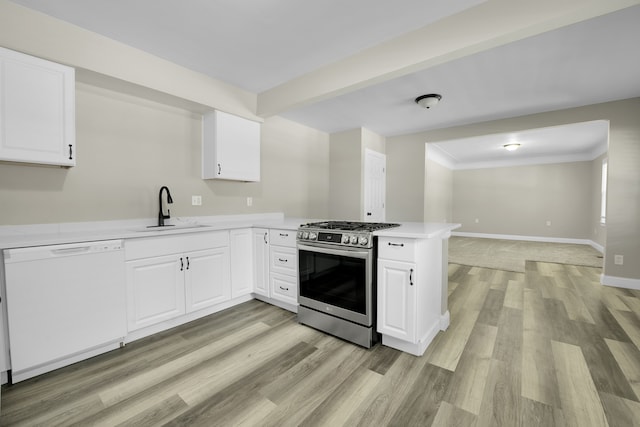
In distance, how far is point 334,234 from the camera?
7.48ft

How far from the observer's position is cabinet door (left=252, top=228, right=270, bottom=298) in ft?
9.55

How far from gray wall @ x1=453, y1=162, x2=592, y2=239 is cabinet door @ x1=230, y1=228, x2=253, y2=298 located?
7846 millimetres

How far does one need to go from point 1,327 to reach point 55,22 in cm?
211

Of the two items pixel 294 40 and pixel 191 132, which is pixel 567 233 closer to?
pixel 294 40

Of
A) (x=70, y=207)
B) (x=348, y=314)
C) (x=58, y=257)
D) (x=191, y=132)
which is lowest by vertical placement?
(x=348, y=314)

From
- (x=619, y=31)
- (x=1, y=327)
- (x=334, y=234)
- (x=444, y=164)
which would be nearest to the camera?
(x=1, y=327)

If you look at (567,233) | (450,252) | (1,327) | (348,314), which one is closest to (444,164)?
(450,252)

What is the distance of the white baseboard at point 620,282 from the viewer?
3.57 m

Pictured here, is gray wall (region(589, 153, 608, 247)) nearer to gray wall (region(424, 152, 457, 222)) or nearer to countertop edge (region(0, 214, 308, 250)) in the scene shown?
gray wall (region(424, 152, 457, 222))

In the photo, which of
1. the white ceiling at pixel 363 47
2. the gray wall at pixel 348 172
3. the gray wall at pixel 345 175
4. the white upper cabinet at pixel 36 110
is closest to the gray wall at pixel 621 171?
the white ceiling at pixel 363 47

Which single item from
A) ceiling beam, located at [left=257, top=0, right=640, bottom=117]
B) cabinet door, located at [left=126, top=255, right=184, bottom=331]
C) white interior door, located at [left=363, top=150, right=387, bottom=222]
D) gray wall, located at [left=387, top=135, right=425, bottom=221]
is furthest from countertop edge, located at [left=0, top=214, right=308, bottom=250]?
gray wall, located at [left=387, top=135, right=425, bottom=221]

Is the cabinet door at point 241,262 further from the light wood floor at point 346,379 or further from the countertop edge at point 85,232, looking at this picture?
the light wood floor at point 346,379

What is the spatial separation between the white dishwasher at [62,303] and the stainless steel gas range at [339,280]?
1449 millimetres

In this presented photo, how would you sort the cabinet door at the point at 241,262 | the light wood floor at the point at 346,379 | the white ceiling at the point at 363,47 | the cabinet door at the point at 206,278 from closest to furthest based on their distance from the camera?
the light wood floor at the point at 346,379 → the white ceiling at the point at 363,47 → the cabinet door at the point at 206,278 → the cabinet door at the point at 241,262
